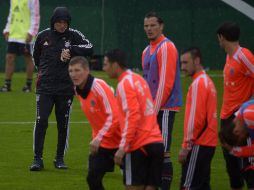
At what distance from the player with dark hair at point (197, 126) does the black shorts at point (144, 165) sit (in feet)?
0.84

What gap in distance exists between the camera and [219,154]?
48.0 ft

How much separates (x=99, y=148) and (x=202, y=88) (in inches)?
52.9

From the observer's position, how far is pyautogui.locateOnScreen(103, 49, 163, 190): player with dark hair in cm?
941

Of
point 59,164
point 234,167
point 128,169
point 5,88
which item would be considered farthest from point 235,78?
point 5,88

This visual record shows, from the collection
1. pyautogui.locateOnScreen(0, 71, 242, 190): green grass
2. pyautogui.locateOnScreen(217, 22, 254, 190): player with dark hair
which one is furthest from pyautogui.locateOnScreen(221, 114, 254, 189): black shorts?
pyautogui.locateOnScreen(0, 71, 242, 190): green grass

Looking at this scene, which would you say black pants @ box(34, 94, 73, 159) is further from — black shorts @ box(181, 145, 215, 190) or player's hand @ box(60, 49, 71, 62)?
black shorts @ box(181, 145, 215, 190)

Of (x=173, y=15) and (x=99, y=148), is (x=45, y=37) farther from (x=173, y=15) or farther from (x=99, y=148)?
(x=173, y=15)

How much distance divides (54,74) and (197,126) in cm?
398

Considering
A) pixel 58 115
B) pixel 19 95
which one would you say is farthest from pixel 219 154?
pixel 19 95

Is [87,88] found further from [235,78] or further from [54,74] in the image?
[54,74]

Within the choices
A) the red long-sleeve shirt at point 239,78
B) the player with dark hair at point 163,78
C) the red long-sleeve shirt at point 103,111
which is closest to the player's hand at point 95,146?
the red long-sleeve shirt at point 103,111

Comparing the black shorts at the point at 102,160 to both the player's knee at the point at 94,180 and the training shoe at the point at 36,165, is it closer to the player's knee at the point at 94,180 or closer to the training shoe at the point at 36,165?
the player's knee at the point at 94,180

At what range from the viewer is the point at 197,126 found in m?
9.67

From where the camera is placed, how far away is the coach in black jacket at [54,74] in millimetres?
13125
